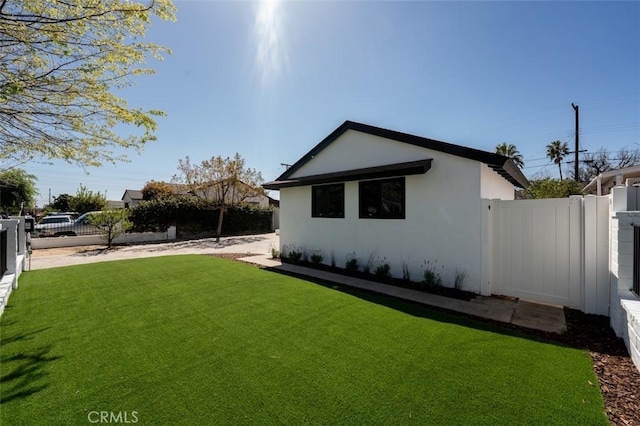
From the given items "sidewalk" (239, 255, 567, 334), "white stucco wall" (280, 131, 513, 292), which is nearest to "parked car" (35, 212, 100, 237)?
"white stucco wall" (280, 131, 513, 292)

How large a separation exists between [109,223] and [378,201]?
600 inches

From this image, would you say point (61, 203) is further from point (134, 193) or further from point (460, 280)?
point (460, 280)

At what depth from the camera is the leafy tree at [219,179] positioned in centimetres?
2155

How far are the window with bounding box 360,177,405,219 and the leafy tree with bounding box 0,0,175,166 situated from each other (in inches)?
230

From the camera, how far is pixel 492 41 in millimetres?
9242

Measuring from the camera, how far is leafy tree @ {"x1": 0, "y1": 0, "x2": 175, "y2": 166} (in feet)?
14.1

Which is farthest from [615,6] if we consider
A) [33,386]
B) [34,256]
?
[34,256]

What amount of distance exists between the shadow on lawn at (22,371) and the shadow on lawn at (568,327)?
5068 millimetres

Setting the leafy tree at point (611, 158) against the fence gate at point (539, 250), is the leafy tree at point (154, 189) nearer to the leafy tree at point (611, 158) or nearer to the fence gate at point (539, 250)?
the fence gate at point (539, 250)

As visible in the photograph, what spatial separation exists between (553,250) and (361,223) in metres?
4.71

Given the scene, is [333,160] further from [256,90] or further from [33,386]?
[33,386]

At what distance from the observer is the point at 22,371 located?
3215 millimetres

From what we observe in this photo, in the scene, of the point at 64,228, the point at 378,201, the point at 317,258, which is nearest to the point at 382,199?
the point at 378,201

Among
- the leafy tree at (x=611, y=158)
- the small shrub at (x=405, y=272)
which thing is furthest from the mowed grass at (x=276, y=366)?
the leafy tree at (x=611, y=158)
